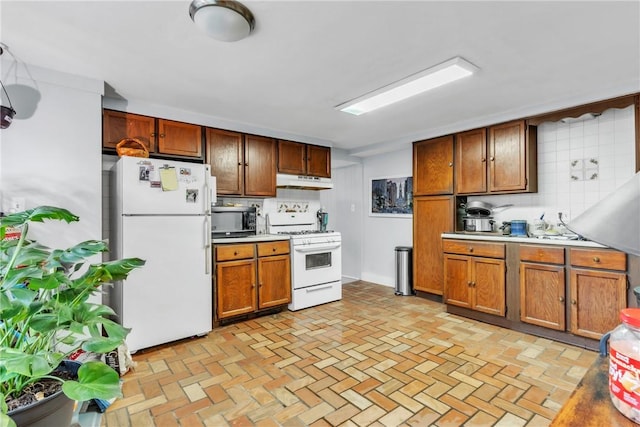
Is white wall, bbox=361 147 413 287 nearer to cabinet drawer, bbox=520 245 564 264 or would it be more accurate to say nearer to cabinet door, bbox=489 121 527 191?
cabinet door, bbox=489 121 527 191

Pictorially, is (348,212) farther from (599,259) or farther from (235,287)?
(599,259)

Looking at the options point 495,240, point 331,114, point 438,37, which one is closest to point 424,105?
point 331,114

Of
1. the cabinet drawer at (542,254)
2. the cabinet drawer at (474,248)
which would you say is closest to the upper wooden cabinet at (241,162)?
the cabinet drawer at (474,248)

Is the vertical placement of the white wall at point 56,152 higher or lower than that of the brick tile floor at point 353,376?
higher

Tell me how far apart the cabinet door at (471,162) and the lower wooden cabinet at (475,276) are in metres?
→ 0.69

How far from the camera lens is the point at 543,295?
2912 mm

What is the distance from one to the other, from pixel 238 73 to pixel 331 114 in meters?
1.22

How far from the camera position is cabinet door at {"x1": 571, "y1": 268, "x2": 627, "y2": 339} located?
251cm

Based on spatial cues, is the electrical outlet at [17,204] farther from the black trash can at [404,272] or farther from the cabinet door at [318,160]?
the black trash can at [404,272]


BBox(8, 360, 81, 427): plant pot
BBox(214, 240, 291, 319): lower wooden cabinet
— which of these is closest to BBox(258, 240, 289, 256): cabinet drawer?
BBox(214, 240, 291, 319): lower wooden cabinet

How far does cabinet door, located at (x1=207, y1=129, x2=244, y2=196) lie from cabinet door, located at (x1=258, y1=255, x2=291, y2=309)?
89cm

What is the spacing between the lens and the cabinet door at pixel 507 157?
3.27 metres

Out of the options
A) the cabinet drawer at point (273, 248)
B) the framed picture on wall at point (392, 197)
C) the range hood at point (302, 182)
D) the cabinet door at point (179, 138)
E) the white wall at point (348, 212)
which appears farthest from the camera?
the white wall at point (348, 212)

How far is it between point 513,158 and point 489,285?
1.36 meters
